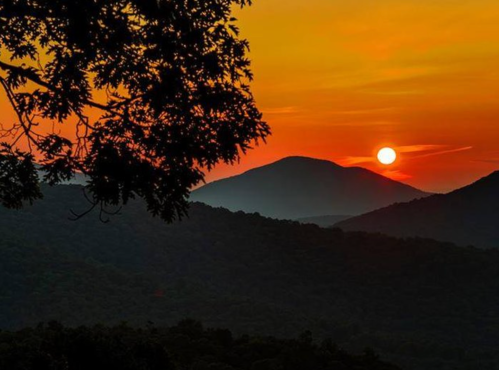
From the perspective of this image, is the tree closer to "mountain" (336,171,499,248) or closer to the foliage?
the foliage

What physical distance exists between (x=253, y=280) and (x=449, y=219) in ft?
207

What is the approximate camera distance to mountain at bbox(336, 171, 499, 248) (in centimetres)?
13462

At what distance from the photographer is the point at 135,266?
3457 inches

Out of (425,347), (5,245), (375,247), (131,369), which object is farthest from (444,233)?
(131,369)

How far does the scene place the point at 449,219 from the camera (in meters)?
140

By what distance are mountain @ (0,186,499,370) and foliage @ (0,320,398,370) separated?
1135 inches

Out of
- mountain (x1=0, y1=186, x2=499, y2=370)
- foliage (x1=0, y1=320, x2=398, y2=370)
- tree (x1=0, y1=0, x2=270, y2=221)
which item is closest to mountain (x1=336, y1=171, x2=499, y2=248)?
mountain (x1=0, y1=186, x2=499, y2=370)

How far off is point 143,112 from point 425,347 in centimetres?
5254

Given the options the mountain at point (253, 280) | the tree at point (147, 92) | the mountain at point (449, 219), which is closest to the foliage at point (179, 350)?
the tree at point (147, 92)

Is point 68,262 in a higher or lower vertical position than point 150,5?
lower

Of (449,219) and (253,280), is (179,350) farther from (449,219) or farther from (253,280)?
(449,219)

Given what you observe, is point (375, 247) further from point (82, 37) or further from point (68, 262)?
point (82, 37)

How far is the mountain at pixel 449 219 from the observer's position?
134625 mm

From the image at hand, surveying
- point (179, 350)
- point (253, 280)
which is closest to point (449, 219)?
point (253, 280)
